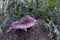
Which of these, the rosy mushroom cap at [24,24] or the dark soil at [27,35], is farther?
the dark soil at [27,35]

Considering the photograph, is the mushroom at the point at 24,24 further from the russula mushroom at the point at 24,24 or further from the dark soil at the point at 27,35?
the dark soil at the point at 27,35

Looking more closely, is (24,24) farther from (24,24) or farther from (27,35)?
(27,35)

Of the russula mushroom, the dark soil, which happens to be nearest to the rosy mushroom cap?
the russula mushroom

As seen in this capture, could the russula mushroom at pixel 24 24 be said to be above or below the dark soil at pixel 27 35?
above

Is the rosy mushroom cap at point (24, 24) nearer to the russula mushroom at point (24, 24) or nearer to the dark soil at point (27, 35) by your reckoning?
the russula mushroom at point (24, 24)

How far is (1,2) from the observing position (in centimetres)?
325

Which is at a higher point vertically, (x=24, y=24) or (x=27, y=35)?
(x=24, y=24)

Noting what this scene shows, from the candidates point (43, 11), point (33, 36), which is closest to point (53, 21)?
point (43, 11)

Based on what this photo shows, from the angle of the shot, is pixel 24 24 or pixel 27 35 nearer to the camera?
pixel 24 24

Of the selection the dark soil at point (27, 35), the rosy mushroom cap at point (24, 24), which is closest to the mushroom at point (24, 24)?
the rosy mushroom cap at point (24, 24)

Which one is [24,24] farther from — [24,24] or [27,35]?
[27,35]

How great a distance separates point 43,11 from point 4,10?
82 cm

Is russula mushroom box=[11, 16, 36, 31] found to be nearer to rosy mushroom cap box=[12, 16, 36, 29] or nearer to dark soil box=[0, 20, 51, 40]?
rosy mushroom cap box=[12, 16, 36, 29]

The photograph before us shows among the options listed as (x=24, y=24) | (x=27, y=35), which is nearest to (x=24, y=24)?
(x=24, y=24)
